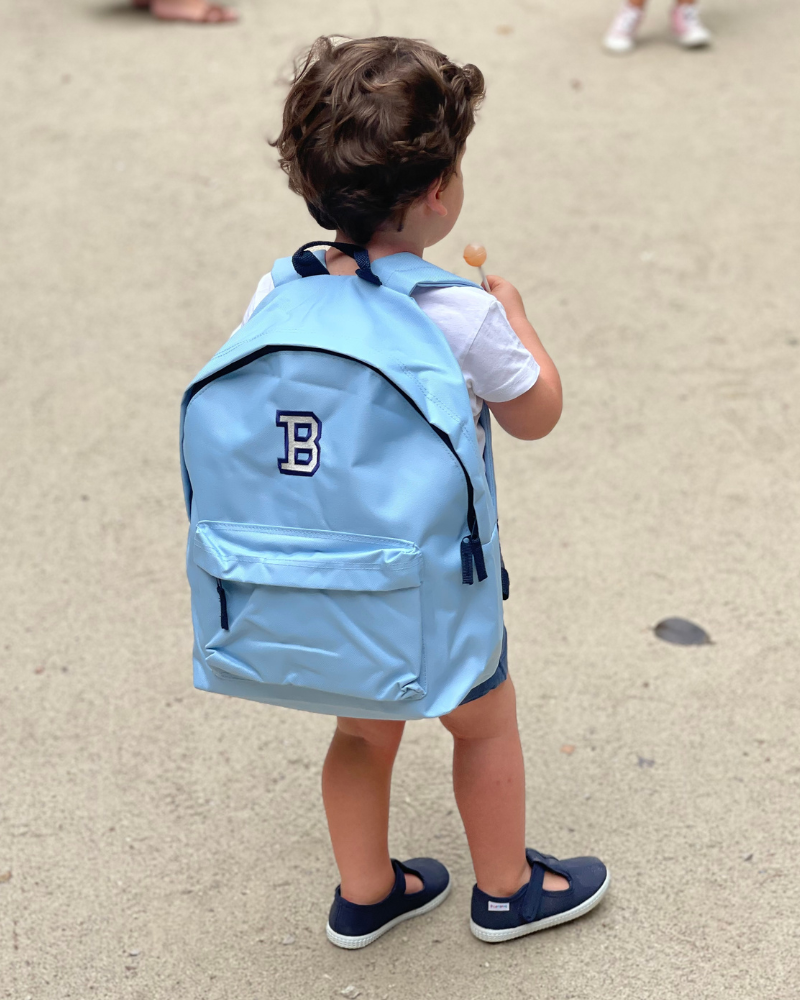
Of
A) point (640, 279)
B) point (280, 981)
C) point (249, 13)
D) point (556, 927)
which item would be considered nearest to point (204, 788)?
point (280, 981)

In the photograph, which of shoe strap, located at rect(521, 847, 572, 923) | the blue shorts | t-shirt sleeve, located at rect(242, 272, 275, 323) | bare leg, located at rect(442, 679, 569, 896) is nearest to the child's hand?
t-shirt sleeve, located at rect(242, 272, 275, 323)

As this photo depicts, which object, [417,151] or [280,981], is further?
[280,981]

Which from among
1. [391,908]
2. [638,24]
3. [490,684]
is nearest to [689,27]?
[638,24]

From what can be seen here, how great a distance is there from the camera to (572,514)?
3.27 meters

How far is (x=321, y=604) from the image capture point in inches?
63.3

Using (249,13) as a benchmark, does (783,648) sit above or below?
below

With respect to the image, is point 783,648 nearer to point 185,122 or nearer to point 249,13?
point 185,122

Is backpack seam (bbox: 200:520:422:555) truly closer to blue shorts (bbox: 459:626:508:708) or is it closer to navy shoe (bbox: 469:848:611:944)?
blue shorts (bbox: 459:626:508:708)

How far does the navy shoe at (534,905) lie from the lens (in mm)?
2066

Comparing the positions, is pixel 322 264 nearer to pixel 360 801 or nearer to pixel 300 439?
pixel 300 439

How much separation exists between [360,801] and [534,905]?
0.38 m

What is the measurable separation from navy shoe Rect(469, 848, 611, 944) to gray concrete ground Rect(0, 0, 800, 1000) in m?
0.04

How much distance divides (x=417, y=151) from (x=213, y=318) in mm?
2799

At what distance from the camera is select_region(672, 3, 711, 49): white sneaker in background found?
232 inches
